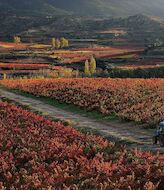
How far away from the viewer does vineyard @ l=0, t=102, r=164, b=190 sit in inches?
631

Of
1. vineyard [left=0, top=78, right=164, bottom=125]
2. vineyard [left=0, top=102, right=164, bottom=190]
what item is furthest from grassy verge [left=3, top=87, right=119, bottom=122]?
vineyard [left=0, top=102, right=164, bottom=190]

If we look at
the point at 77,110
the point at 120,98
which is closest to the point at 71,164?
the point at 77,110

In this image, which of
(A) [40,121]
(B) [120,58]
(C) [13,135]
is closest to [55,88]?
(A) [40,121]

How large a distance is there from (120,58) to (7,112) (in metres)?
119

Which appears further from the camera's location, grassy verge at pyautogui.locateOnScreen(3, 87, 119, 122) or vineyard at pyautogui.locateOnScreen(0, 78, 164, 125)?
grassy verge at pyautogui.locateOnScreen(3, 87, 119, 122)

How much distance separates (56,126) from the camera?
26.9 m

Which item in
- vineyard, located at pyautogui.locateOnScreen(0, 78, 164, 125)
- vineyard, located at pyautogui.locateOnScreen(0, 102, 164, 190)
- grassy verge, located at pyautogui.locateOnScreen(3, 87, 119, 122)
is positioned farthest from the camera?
grassy verge, located at pyautogui.locateOnScreen(3, 87, 119, 122)

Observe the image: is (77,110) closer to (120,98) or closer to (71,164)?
(120,98)

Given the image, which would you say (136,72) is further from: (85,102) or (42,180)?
(42,180)

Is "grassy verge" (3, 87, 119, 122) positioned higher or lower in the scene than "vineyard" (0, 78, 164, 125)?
lower

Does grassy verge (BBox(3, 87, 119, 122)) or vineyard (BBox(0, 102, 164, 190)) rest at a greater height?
vineyard (BBox(0, 102, 164, 190))

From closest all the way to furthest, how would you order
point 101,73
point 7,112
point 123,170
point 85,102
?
1. point 123,170
2. point 7,112
3. point 85,102
4. point 101,73

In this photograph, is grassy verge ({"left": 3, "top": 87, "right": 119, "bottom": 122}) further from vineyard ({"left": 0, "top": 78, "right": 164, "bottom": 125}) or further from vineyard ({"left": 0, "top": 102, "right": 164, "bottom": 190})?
vineyard ({"left": 0, "top": 102, "right": 164, "bottom": 190})

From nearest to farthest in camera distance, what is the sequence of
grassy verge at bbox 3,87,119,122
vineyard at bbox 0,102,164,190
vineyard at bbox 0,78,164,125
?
vineyard at bbox 0,102,164,190 → vineyard at bbox 0,78,164,125 → grassy verge at bbox 3,87,119,122
